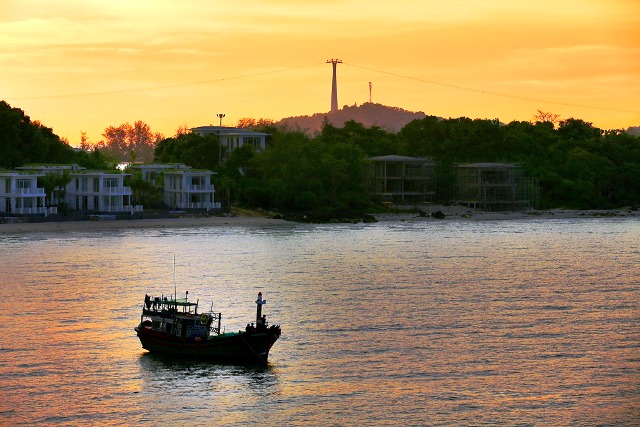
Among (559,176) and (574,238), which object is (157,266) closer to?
(574,238)

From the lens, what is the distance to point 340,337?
52.1m

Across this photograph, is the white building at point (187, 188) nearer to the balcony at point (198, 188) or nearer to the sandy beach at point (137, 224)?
the balcony at point (198, 188)

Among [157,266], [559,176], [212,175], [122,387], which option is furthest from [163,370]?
[559,176]

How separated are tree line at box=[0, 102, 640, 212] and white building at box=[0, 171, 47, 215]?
16.7 metres

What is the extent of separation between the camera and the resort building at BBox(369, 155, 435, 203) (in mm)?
149750

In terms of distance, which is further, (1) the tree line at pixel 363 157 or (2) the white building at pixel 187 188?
(1) the tree line at pixel 363 157

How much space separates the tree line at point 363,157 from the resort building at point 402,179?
1.98 m

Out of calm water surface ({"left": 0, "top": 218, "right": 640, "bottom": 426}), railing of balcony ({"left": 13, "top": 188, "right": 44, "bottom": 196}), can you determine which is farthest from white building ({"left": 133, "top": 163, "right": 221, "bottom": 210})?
calm water surface ({"left": 0, "top": 218, "right": 640, "bottom": 426})

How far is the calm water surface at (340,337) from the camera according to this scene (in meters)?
39.9

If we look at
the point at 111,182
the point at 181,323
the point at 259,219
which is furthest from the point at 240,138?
the point at 181,323

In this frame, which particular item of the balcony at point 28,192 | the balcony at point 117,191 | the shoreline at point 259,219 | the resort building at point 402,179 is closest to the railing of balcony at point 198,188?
the shoreline at point 259,219

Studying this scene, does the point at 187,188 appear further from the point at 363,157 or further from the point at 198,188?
the point at 363,157

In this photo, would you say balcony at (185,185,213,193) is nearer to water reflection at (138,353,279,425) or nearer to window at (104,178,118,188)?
window at (104,178,118,188)

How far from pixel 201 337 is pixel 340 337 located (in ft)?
25.0
